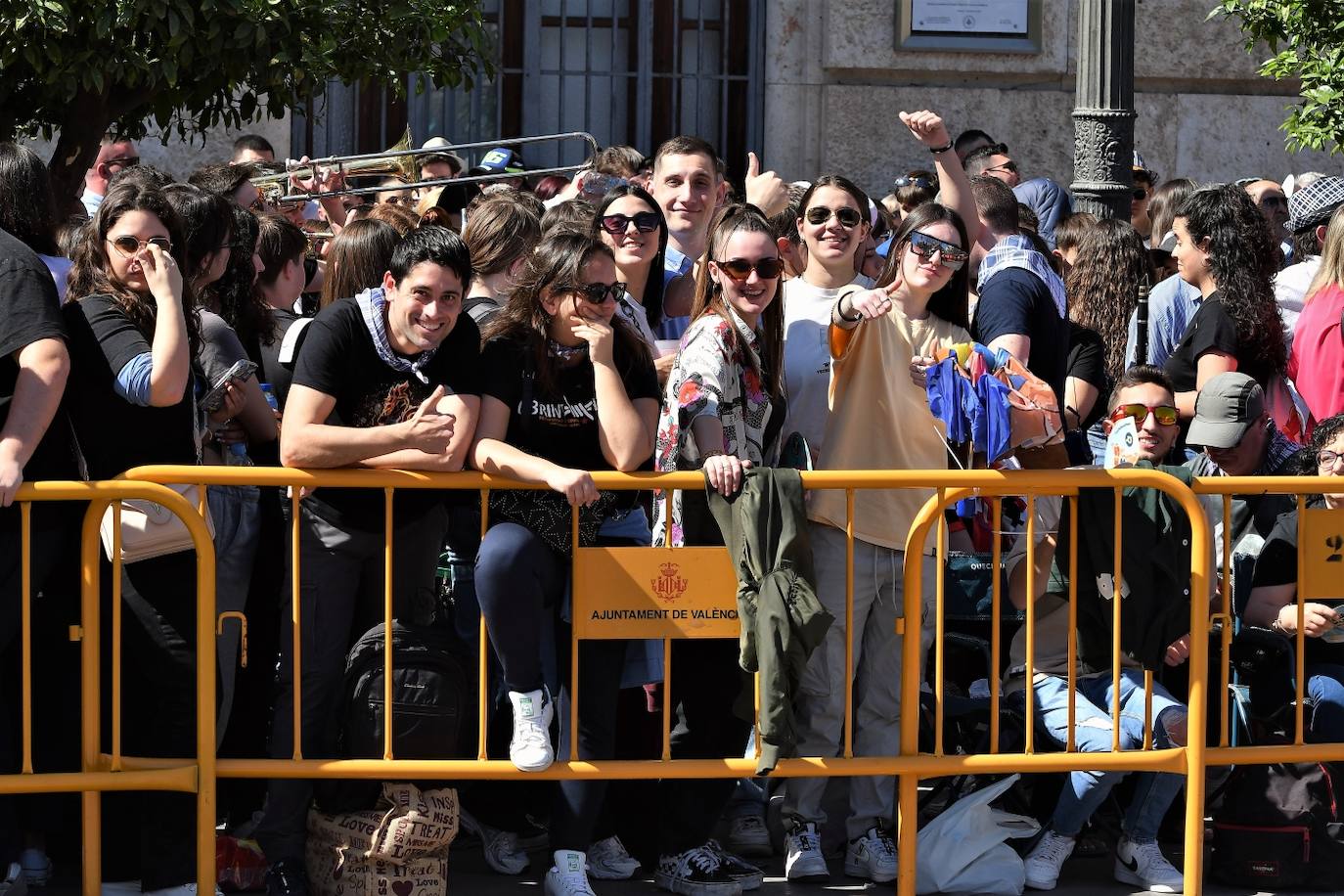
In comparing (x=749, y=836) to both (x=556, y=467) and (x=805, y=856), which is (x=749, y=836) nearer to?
Answer: (x=805, y=856)

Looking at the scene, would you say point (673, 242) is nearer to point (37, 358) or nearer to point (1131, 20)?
point (37, 358)

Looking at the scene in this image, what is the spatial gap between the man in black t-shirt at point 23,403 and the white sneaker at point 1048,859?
2.95 metres

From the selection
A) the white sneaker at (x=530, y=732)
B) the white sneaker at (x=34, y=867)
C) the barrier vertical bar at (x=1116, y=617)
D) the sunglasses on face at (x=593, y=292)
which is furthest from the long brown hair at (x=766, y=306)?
the white sneaker at (x=34, y=867)

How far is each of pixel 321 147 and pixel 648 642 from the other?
28.2ft

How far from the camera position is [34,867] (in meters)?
5.52

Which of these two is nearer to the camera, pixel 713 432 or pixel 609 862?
pixel 713 432

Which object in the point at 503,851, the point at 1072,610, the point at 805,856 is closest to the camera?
the point at 1072,610

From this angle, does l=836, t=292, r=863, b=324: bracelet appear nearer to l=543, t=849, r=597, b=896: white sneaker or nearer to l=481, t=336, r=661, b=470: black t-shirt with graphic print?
l=481, t=336, r=661, b=470: black t-shirt with graphic print

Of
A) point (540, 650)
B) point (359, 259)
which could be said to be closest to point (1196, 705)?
point (540, 650)

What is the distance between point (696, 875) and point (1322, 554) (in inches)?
81.9

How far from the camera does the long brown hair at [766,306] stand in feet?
18.5

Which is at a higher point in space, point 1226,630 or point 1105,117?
point 1105,117

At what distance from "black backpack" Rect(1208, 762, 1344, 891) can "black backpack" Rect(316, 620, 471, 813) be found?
2.35m

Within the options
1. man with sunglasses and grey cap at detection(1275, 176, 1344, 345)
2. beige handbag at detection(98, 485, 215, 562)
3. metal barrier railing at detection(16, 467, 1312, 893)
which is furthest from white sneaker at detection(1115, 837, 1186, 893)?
man with sunglasses and grey cap at detection(1275, 176, 1344, 345)
